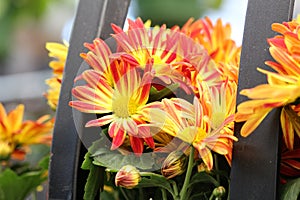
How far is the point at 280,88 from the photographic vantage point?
0.28 metres

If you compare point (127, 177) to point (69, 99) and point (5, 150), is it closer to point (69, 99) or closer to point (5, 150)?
point (69, 99)

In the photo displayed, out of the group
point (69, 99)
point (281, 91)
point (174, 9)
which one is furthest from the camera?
point (174, 9)

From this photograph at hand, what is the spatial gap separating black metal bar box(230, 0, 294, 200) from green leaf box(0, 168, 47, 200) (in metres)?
0.21

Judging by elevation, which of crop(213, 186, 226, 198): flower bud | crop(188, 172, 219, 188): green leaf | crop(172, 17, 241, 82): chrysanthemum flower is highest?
crop(172, 17, 241, 82): chrysanthemum flower

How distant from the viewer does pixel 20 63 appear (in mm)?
3758

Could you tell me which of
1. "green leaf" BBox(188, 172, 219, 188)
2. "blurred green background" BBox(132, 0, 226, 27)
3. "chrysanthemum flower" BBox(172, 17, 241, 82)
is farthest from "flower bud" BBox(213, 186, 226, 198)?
"blurred green background" BBox(132, 0, 226, 27)

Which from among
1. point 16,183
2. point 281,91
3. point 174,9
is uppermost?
point 174,9

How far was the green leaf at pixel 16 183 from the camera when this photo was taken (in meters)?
0.45

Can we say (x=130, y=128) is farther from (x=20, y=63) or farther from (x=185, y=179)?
(x=20, y=63)

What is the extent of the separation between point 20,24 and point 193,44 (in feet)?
11.3

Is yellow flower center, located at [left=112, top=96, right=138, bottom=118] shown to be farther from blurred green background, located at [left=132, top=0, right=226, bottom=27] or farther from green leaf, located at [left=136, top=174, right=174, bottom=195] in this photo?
blurred green background, located at [left=132, top=0, right=226, bottom=27]

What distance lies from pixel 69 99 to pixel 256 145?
14 centimetres

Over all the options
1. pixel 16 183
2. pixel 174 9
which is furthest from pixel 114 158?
pixel 174 9

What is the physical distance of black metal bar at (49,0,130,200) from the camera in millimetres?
380
